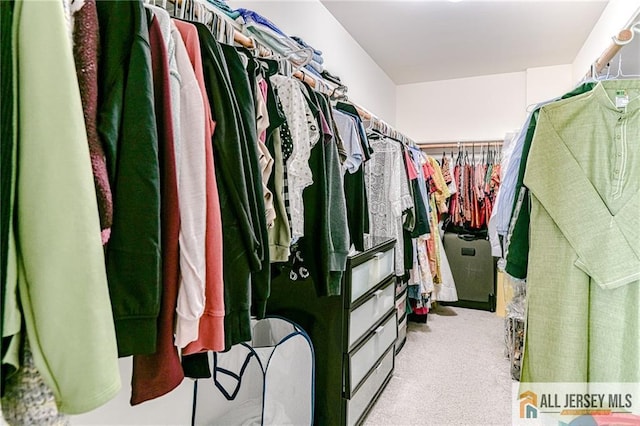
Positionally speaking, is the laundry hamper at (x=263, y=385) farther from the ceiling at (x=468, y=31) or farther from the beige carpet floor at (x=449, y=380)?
the ceiling at (x=468, y=31)

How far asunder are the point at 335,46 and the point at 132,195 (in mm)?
2496

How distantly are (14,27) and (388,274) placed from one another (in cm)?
197

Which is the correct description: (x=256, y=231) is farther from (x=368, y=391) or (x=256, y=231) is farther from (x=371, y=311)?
(x=368, y=391)

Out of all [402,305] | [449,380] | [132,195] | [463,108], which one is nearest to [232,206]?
[132,195]

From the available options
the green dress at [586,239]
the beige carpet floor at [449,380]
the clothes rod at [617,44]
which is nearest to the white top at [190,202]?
the green dress at [586,239]

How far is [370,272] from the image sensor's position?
6.14ft

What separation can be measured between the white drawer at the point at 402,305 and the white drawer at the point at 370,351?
1.13ft

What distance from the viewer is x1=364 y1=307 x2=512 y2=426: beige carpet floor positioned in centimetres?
193

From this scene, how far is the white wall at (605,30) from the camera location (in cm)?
202

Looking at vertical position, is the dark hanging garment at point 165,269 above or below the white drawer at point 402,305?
above

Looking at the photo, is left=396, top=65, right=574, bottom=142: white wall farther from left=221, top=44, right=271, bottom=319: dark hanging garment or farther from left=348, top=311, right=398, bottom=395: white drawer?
left=221, top=44, right=271, bottom=319: dark hanging garment

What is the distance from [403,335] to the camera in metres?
2.83

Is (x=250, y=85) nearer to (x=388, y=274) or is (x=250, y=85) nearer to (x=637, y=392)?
(x=637, y=392)

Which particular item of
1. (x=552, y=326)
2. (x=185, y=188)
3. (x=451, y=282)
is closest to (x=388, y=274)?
(x=552, y=326)
